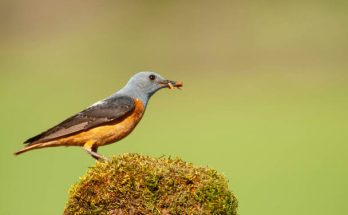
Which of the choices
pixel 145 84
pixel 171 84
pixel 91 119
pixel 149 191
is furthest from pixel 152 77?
pixel 149 191

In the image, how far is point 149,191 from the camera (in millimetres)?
7969

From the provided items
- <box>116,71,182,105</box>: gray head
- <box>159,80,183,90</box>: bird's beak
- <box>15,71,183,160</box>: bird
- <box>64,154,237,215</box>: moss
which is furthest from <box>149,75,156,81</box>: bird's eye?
<box>64,154,237,215</box>: moss

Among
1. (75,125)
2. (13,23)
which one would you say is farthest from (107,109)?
(13,23)

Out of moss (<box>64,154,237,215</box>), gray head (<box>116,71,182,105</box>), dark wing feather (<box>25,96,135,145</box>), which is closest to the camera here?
moss (<box>64,154,237,215</box>)

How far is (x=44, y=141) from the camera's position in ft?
36.3

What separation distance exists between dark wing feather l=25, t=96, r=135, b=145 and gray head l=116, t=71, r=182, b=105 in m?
0.27

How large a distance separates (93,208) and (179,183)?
32.4 inches

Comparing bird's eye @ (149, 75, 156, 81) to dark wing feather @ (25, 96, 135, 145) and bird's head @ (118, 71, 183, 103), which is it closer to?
bird's head @ (118, 71, 183, 103)

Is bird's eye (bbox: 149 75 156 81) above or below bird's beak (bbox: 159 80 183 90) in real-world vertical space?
above

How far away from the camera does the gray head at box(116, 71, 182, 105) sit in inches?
451

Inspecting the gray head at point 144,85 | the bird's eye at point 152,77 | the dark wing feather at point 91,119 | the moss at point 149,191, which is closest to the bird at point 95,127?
the dark wing feather at point 91,119

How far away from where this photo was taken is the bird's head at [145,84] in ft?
37.6

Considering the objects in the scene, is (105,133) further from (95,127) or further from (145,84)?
(145,84)

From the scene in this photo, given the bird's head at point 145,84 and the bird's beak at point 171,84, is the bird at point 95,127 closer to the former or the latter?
the bird's head at point 145,84
